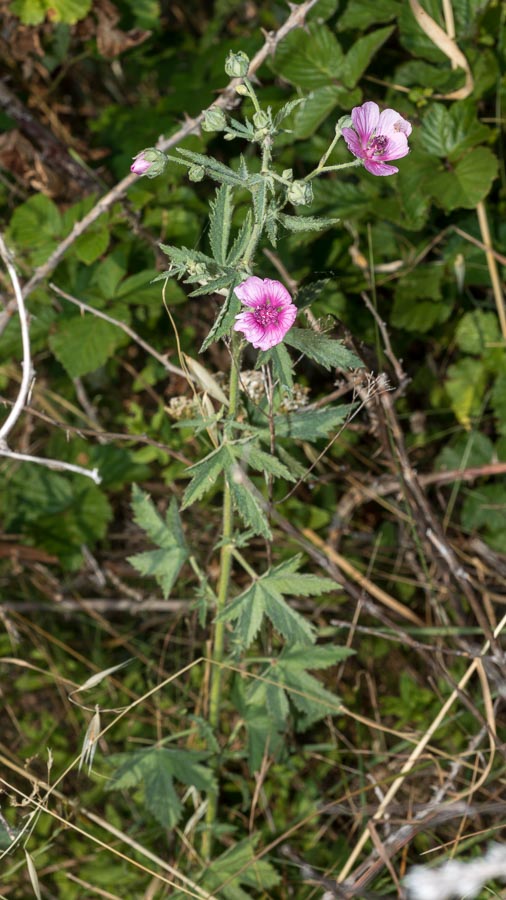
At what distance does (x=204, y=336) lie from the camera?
2787mm

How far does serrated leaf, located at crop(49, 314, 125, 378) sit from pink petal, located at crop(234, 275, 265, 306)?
1.01m

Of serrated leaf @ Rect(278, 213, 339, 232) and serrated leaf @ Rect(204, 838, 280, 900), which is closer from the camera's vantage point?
serrated leaf @ Rect(278, 213, 339, 232)

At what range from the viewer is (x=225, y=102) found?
7.09ft

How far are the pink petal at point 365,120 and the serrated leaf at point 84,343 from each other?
1.09 metres

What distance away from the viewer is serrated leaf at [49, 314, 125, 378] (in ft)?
8.03

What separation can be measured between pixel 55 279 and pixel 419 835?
72.7 inches

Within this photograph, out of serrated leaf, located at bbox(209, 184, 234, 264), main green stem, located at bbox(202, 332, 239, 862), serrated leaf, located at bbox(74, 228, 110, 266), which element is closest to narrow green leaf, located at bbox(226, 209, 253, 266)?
serrated leaf, located at bbox(209, 184, 234, 264)

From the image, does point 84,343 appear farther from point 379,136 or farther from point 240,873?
point 240,873

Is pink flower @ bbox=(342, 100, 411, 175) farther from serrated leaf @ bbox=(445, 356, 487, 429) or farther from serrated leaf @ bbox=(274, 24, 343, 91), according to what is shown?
serrated leaf @ bbox=(445, 356, 487, 429)

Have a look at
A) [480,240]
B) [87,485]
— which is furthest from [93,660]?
[480,240]

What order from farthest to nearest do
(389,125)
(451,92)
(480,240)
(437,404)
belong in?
(437,404) → (480,240) → (451,92) → (389,125)

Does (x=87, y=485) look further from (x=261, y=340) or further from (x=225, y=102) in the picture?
(x=261, y=340)

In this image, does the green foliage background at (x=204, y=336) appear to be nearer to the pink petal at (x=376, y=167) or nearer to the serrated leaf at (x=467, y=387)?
the serrated leaf at (x=467, y=387)

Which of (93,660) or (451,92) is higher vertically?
(451,92)
